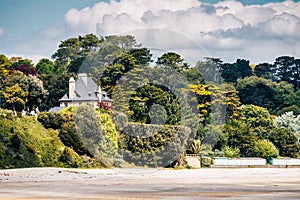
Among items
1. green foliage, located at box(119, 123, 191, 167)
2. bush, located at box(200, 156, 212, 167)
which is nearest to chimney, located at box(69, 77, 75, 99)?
green foliage, located at box(119, 123, 191, 167)

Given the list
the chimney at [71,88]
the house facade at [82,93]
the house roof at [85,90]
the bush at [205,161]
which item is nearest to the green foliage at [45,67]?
the house roof at [85,90]

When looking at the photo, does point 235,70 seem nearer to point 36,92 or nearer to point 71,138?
point 36,92

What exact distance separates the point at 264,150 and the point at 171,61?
12639 millimetres

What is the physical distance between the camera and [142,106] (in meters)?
55.8

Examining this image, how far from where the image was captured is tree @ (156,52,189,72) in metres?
65.0

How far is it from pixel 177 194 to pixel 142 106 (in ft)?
94.9

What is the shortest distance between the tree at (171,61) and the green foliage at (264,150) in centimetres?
1118

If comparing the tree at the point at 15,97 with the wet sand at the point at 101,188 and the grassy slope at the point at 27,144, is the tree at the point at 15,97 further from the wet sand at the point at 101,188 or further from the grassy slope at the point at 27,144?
the wet sand at the point at 101,188

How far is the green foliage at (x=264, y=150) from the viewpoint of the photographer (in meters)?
61.5

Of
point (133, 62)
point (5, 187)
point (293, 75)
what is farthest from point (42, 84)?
point (293, 75)

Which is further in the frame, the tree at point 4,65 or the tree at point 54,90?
the tree at point 4,65

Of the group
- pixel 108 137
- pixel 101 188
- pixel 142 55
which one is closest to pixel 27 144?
pixel 108 137

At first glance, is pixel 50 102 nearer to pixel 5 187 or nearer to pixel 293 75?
pixel 5 187

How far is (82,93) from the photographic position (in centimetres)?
6506
